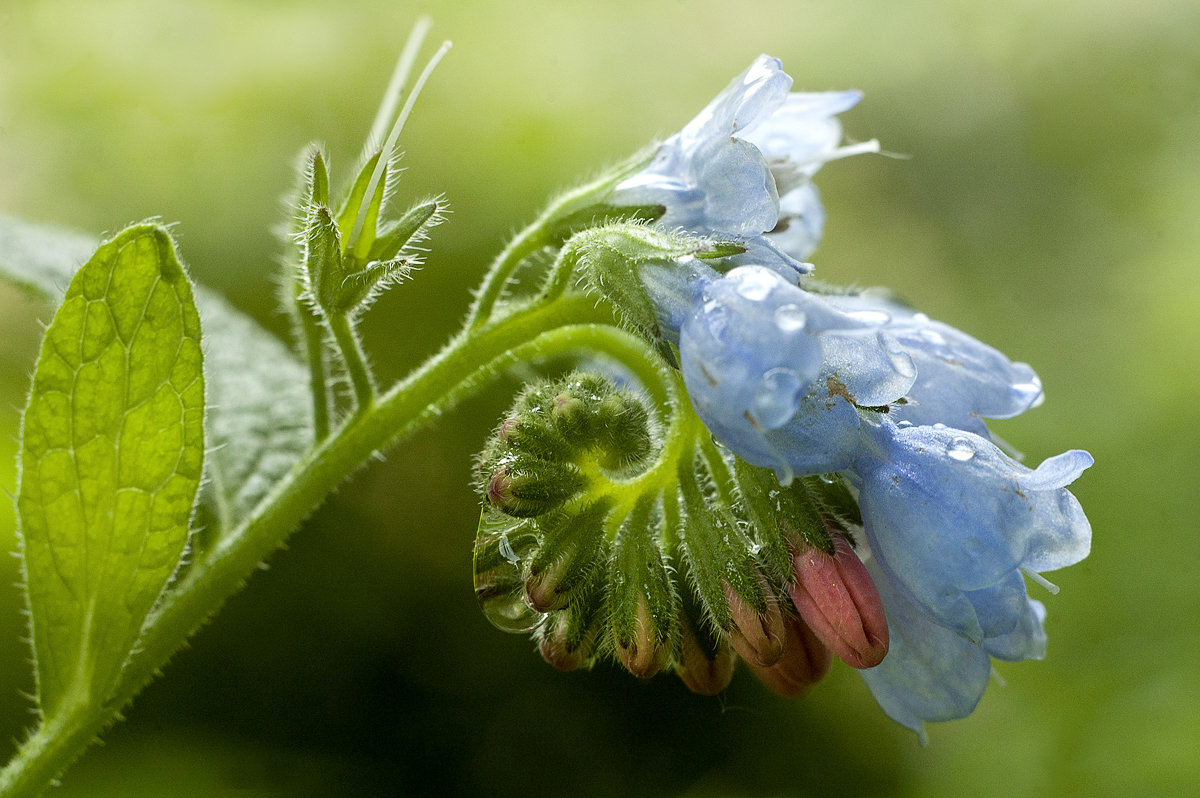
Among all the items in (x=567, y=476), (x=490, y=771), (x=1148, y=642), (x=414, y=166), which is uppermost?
(x=414, y=166)

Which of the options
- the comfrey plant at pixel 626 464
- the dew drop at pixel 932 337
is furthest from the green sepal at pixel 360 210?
the dew drop at pixel 932 337

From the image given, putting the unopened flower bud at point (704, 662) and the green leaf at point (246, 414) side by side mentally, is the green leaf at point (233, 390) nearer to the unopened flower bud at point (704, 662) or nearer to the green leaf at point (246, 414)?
the green leaf at point (246, 414)

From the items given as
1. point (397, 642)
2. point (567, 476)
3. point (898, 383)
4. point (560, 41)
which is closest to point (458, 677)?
point (397, 642)

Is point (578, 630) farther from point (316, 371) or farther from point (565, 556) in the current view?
point (316, 371)

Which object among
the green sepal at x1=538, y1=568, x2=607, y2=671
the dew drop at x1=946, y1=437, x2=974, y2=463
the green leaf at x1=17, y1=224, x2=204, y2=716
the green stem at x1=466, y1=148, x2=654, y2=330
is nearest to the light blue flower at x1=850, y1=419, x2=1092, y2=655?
the dew drop at x1=946, y1=437, x2=974, y2=463

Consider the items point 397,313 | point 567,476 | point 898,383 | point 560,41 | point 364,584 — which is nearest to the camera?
point 898,383

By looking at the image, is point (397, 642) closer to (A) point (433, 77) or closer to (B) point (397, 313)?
(B) point (397, 313)

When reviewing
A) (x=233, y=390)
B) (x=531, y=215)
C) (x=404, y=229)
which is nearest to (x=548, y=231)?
(x=404, y=229)
